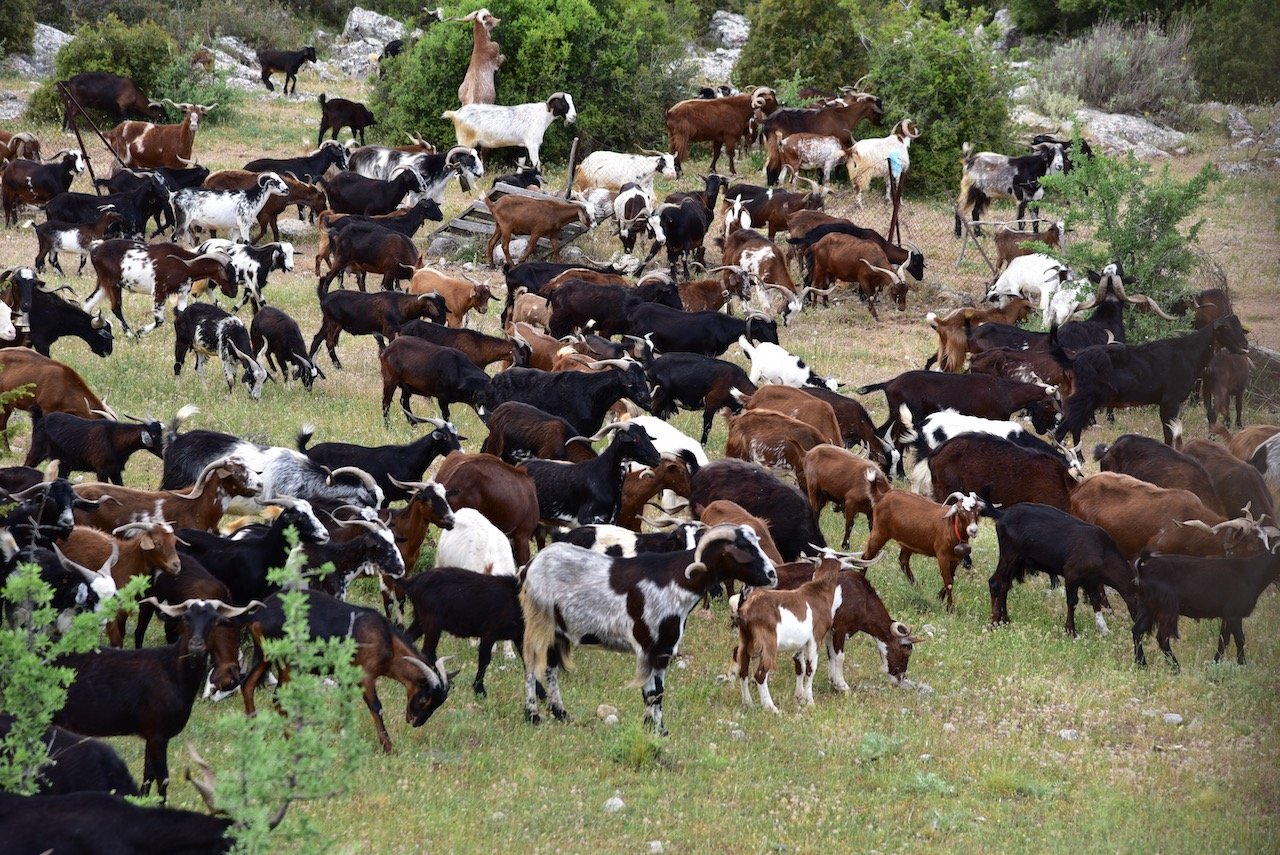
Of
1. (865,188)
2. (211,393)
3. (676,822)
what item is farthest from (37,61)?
(676,822)

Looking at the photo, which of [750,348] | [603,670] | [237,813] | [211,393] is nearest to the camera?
[237,813]

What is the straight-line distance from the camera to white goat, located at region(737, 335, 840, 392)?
1530 cm

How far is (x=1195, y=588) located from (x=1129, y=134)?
A: 2364 centimetres

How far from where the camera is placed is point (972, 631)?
10.9m

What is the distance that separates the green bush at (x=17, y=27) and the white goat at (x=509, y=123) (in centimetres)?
1408

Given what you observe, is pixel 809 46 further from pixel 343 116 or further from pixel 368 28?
pixel 368 28

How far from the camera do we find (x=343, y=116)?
88.8 ft

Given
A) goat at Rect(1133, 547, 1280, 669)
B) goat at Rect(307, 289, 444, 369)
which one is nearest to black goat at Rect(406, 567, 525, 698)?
goat at Rect(1133, 547, 1280, 669)

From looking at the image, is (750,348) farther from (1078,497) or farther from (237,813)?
(237,813)

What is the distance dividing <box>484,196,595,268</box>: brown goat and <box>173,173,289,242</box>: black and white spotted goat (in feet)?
10.1

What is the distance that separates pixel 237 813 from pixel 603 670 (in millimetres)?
4977

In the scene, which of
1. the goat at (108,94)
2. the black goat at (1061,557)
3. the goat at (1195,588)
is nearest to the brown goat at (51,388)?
the black goat at (1061,557)

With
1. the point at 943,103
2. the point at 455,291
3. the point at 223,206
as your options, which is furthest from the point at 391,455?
the point at 943,103

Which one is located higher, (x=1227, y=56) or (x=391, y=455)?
(x=1227, y=56)
